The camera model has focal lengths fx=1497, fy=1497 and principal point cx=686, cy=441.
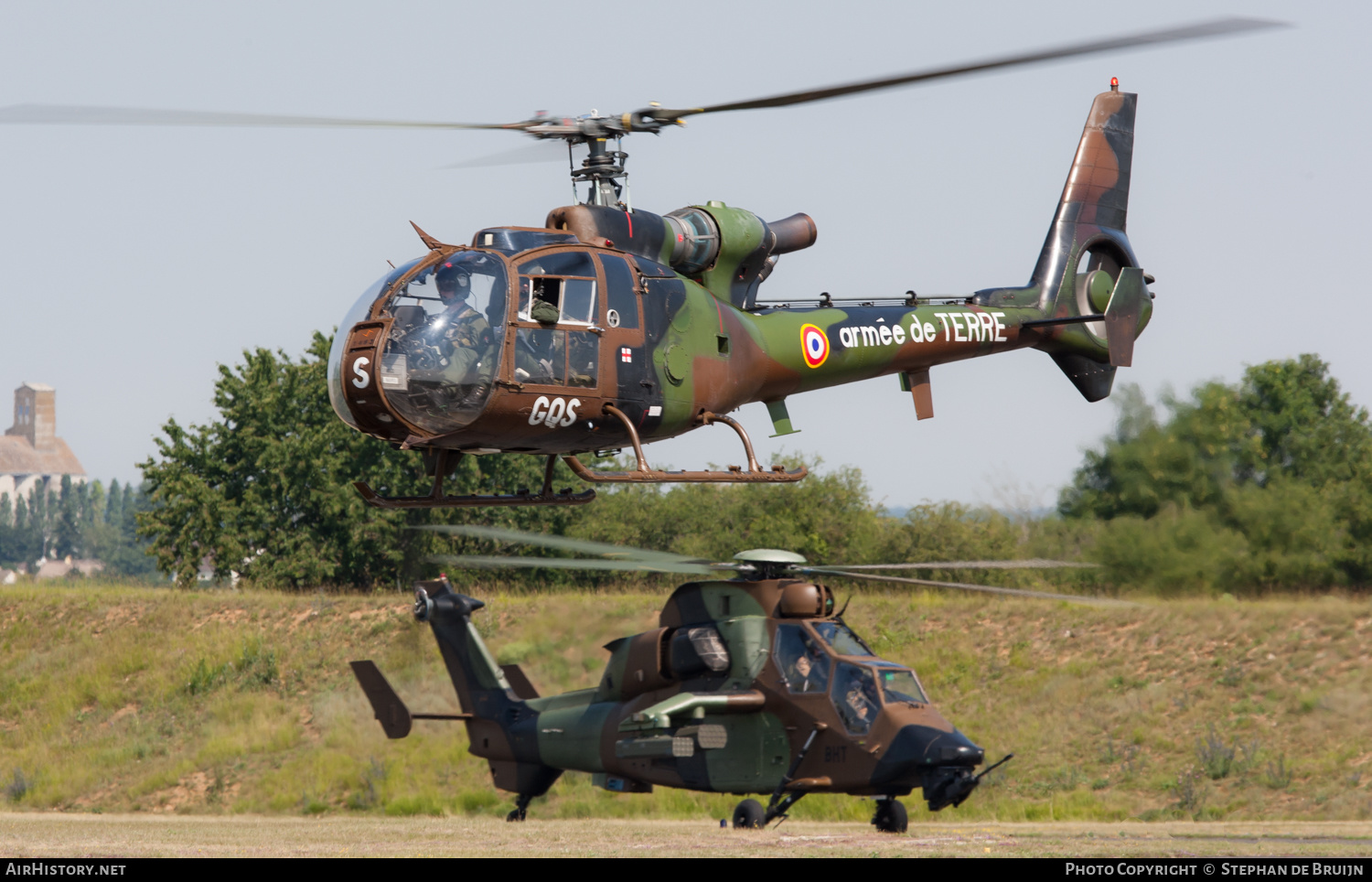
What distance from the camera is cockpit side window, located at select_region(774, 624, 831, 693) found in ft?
51.6

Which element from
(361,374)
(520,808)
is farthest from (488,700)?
(361,374)

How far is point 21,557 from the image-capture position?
152000mm

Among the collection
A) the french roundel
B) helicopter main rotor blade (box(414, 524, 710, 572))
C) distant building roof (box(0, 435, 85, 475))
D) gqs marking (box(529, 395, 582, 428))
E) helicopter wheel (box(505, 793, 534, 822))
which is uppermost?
distant building roof (box(0, 435, 85, 475))

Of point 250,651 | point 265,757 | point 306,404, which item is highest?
point 306,404

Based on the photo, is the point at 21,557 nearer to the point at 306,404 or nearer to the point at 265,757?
the point at 306,404

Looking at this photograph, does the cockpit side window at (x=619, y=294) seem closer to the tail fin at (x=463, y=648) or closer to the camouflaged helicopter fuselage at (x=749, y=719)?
the camouflaged helicopter fuselage at (x=749, y=719)

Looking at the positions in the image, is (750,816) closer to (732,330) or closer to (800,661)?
(800,661)

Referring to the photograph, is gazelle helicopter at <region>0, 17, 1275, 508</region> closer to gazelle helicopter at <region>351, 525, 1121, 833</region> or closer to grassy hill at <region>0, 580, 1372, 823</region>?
gazelle helicopter at <region>351, 525, 1121, 833</region>

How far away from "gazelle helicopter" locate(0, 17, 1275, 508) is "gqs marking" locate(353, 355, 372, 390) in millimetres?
23

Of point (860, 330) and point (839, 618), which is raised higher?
point (860, 330)

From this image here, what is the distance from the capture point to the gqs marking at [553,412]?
12289 millimetres

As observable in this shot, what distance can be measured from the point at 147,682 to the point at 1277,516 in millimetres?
20360

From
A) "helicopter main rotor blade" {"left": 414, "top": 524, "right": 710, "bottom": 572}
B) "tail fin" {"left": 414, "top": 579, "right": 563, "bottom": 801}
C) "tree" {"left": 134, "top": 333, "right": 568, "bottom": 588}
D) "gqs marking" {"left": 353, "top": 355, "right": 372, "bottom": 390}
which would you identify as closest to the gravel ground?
"tail fin" {"left": 414, "top": 579, "right": 563, "bottom": 801}
